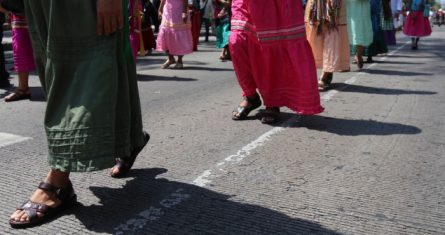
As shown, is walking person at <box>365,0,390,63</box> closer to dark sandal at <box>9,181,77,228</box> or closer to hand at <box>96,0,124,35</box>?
hand at <box>96,0,124,35</box>

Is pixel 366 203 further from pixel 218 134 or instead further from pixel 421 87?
pixel 421 87

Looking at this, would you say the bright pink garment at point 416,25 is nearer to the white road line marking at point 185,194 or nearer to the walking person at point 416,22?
the walking person at point 416,22

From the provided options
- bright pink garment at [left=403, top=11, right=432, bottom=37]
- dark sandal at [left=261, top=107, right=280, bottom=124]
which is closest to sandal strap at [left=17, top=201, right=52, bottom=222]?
dark sandal at [left=261, top=107, right=280, bottom=124]

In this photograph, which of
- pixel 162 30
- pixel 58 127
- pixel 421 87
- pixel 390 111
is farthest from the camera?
pixel 162 30

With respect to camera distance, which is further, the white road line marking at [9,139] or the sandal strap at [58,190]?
the white road line marking at [9,139]

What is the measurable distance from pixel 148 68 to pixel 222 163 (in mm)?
6369

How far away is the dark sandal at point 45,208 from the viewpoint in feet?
8.25

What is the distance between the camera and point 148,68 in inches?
380

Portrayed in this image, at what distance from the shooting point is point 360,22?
29.0 ft

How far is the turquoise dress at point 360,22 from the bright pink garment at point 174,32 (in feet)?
9.35

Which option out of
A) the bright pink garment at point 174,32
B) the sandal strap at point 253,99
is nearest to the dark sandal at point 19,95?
the sandal strap at point 253,99

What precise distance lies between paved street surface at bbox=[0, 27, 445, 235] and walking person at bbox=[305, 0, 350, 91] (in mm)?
863

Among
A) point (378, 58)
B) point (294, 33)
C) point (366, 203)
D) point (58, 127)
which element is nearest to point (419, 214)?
point (366, 203)

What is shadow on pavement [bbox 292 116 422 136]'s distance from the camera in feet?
14.8
